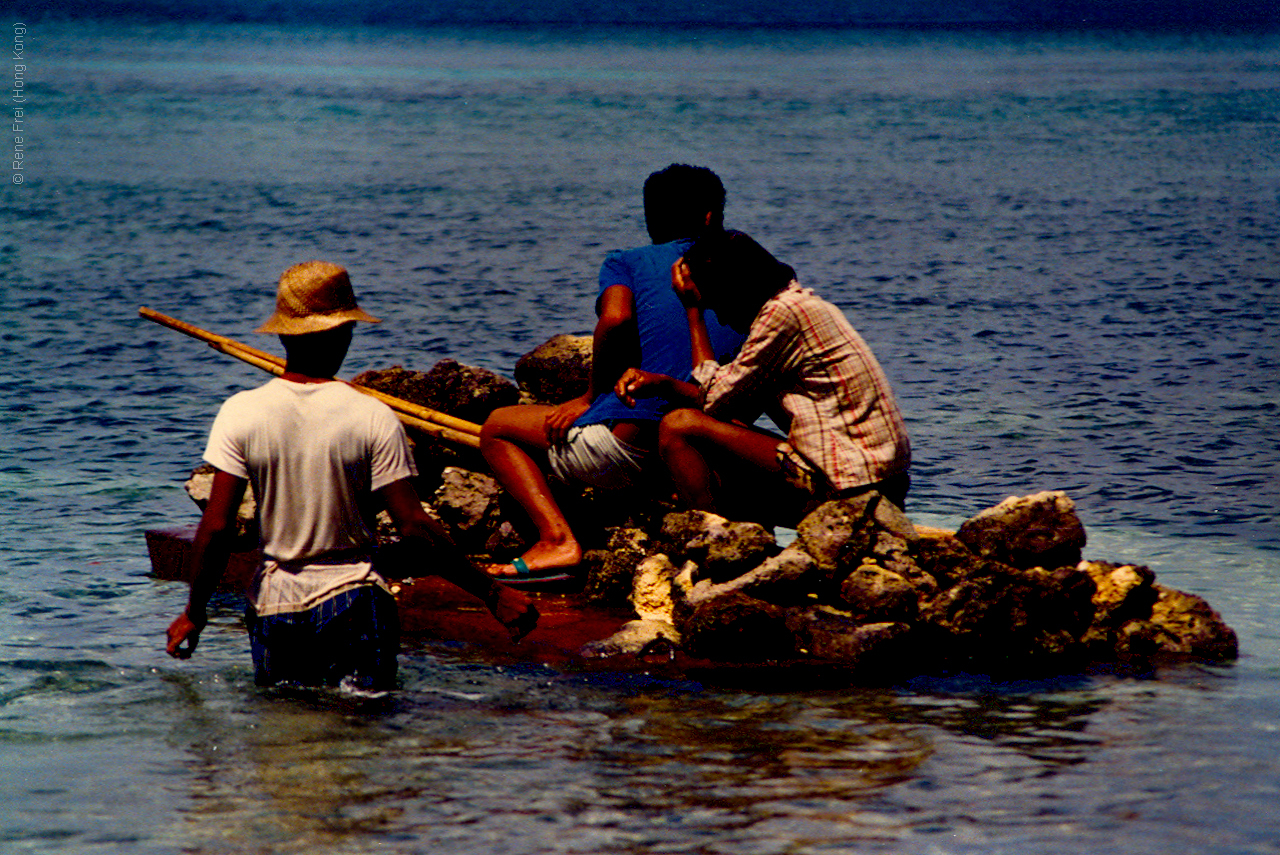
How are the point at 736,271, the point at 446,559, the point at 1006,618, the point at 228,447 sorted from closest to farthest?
the point at 228,447 → the point at 446,559 → the point at 1006,618 → the point at 736,271

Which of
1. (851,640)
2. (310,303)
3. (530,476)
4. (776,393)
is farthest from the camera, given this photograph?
(530,476)

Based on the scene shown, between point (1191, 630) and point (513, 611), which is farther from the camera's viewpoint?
point (1191, 630)

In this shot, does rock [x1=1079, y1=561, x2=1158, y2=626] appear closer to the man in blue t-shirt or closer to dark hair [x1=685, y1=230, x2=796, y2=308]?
dark hair [x1=685, y1=230, x2=796, y2=308]

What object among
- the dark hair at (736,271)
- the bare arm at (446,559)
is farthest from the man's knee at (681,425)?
the bare arm at (446,559)

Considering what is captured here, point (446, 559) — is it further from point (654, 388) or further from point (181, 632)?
point (654, 388)

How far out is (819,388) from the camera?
662 centimetres

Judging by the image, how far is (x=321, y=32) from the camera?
9738 centimetres

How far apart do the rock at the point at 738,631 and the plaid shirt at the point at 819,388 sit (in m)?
0.66

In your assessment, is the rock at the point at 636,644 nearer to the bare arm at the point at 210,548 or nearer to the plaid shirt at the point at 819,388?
the plaid shirt at the point at 819,388

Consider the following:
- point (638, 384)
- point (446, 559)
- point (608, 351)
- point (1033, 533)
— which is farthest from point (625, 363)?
point (446, 559)

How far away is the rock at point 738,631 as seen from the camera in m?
6.37

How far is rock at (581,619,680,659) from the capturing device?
21.4 feet

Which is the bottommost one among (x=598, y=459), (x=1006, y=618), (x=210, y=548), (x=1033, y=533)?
(x=1006, y=618)

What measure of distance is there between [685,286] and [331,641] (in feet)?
7.82
